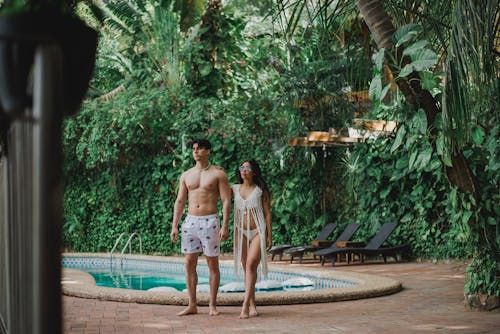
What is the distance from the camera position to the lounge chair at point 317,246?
13.8 meters

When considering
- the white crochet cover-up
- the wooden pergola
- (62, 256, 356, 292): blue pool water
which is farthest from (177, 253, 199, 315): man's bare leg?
the wooden pergola

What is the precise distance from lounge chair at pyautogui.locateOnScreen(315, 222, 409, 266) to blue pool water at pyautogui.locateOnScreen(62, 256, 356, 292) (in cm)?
122

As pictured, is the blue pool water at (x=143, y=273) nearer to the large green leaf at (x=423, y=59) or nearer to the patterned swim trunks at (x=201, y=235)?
the patterned swim trunks at (x=201, y=235)

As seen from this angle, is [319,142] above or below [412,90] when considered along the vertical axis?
above

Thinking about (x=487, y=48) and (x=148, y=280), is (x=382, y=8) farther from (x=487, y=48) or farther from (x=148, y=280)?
(x=148, y=280)

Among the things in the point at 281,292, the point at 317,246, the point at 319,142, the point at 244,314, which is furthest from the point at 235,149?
the point at 244,314

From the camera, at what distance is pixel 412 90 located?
625 centimetres

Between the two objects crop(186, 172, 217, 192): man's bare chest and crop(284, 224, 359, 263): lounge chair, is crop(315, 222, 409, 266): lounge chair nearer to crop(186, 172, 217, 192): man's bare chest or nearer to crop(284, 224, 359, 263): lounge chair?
crop(284, 224, 359, 263): lounge chair

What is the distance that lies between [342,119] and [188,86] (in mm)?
3848

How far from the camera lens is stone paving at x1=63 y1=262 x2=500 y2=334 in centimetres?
612

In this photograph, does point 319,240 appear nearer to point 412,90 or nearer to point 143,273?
point 143,273

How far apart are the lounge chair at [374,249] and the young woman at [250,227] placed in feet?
19.1

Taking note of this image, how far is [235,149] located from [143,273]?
12.4ft

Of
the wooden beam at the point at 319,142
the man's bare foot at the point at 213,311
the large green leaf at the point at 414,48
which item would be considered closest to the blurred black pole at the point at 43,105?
the large green leaf at the point at 414,48
